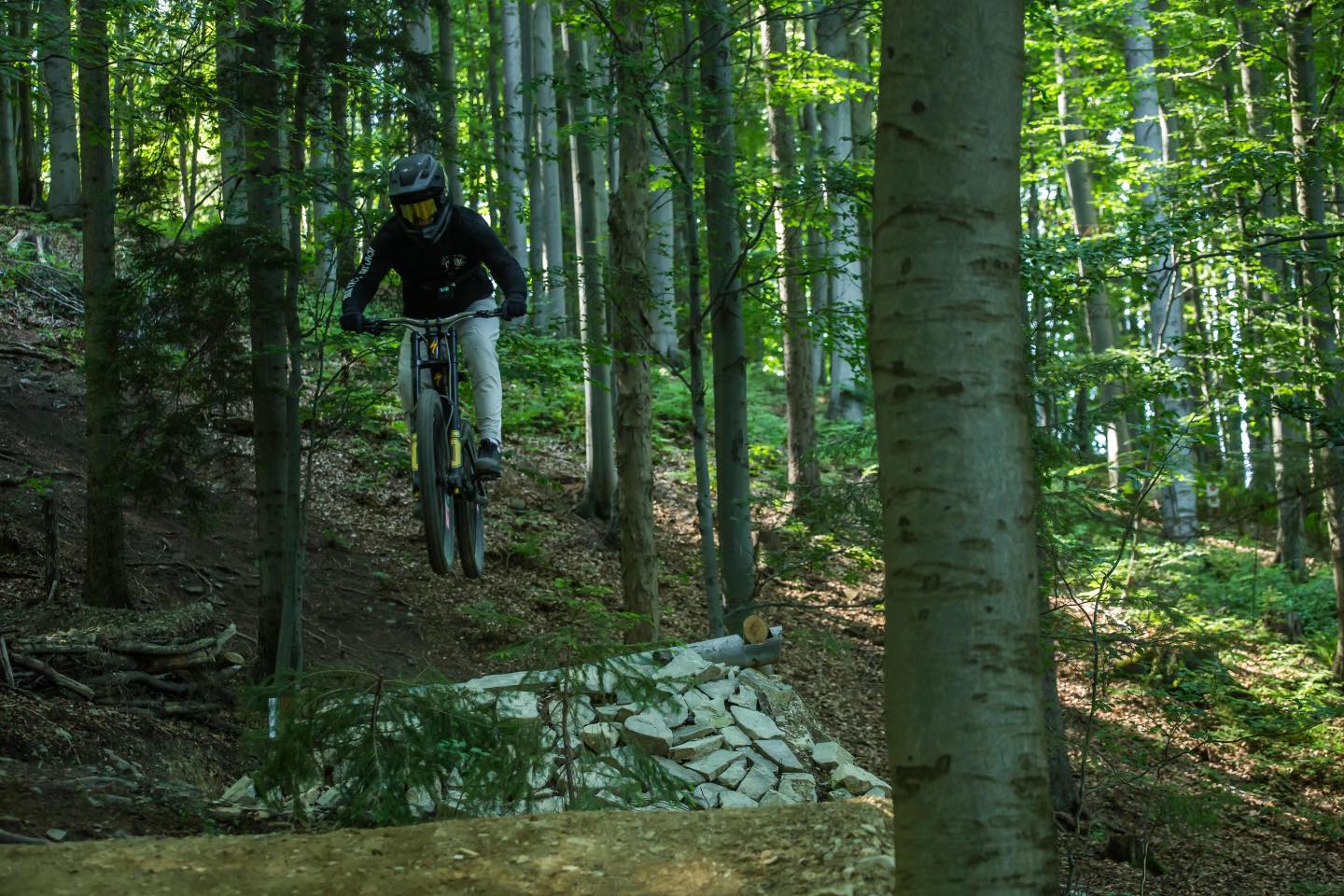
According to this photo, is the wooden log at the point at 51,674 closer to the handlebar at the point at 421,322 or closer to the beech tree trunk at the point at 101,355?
the beech tree trunk at the point at 101,355

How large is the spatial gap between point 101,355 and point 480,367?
11.2 ft

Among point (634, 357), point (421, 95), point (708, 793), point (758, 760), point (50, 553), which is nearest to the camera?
point (708, 793)

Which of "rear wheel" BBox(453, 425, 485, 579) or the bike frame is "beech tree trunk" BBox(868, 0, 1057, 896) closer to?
the bike frame

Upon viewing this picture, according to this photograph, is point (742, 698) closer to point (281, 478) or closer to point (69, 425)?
point (281, 478)

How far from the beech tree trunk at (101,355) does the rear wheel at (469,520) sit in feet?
9.36

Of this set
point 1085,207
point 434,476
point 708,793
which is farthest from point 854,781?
point 1085,207

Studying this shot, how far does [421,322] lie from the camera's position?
7012mm

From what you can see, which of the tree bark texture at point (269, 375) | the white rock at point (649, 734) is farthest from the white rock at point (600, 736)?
the tree bark texture at point (269, 375)

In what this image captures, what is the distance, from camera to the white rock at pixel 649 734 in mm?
7469

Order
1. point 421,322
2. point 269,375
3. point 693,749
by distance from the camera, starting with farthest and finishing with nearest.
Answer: point 269,375 < point 693,749 < point 421,322

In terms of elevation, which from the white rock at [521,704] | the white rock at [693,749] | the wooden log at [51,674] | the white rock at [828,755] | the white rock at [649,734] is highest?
the wooden log at [51,674]

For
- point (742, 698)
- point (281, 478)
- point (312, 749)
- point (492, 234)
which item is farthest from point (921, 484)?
point (281, 478)

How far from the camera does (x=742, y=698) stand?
8.43m

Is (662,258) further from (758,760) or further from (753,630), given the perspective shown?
(758,760)
